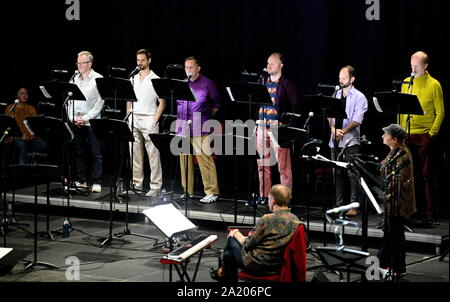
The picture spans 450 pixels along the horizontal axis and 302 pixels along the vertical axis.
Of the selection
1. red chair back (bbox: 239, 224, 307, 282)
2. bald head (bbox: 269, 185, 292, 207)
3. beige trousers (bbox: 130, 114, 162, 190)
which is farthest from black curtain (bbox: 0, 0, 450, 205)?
red chair back (bbox: 239, 224, 307, 282)

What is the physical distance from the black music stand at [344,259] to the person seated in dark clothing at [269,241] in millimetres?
494

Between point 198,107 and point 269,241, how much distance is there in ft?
13.5

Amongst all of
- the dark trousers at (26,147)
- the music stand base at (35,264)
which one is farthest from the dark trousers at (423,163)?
the dark trousers at (26,147)

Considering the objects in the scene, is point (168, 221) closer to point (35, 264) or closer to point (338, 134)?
point (35, 264)

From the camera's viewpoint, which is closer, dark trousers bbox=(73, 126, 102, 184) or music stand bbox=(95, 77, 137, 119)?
music stand bbox=(95, 77, 137, 119)

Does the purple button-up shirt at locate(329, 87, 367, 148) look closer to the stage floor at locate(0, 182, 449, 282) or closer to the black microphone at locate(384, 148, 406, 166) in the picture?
the stage floor at locate(0, 182, 449, 282)

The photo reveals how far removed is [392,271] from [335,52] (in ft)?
13.9

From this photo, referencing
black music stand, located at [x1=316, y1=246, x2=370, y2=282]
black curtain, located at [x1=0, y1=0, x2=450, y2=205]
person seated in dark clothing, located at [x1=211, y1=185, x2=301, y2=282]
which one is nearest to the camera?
black music stand, located at [x1=316, y1=246, x2=370, y2=282]

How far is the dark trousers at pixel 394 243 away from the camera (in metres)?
7.56

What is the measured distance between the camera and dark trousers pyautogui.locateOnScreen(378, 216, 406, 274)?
7.56 m

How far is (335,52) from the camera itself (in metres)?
10.8

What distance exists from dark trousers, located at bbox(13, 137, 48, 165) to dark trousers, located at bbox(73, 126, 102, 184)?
4.42ft

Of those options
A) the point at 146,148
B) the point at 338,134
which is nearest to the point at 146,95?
the point at 146,148

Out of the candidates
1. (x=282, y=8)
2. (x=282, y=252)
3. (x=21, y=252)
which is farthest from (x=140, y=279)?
(x=282, y=8)
